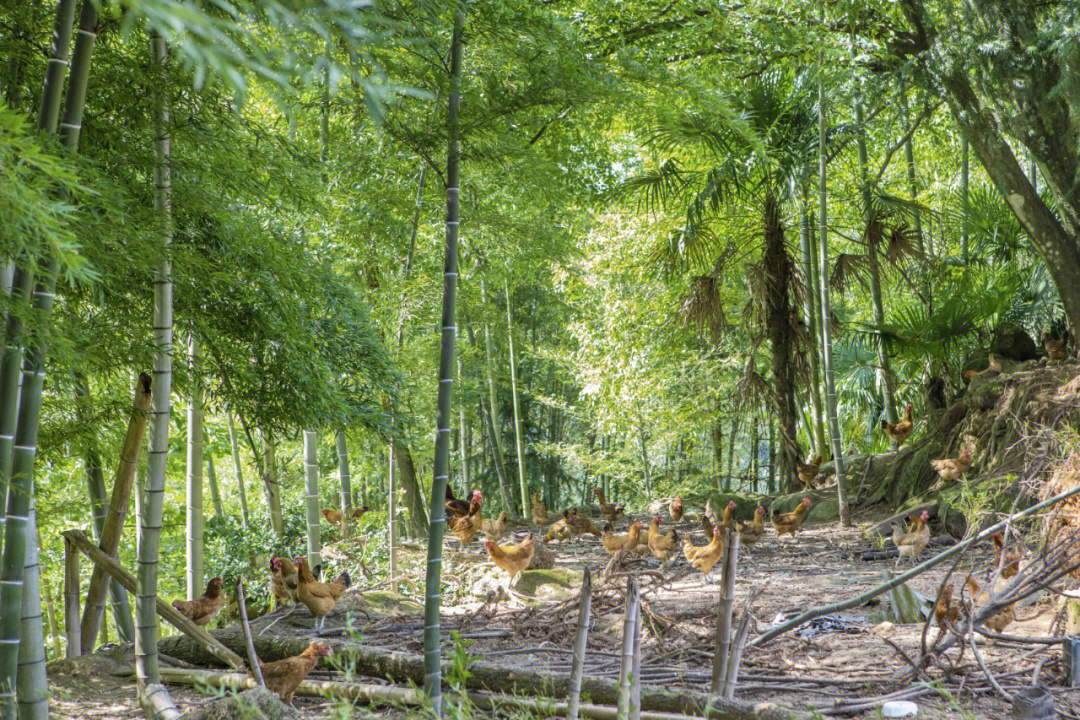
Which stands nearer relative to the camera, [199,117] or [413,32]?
[413,32]

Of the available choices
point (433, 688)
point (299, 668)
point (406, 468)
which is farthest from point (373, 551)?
point (433, 688)

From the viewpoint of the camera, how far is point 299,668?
337cm

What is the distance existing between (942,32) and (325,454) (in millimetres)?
11014

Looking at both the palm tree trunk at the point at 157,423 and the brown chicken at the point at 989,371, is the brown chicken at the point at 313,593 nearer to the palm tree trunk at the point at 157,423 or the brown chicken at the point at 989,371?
the palm tree trunk at the point at 157,423

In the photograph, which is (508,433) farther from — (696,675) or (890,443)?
(696,675)

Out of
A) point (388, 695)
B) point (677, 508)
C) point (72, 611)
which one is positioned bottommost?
point (388, 695)

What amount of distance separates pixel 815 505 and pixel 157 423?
7.03 metres

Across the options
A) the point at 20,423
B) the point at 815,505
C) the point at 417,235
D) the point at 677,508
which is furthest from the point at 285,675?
the point at 815,505

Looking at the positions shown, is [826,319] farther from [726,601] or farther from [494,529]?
[726,601]

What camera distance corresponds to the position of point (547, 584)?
5742mm

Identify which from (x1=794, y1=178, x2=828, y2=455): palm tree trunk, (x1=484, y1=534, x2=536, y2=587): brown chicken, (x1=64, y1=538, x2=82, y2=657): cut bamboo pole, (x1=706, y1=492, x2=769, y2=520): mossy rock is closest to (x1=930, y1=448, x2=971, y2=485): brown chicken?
(x1=794, y1=178, x2=828, y2=455): palm tree trunk

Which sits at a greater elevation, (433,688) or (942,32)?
(942,32)

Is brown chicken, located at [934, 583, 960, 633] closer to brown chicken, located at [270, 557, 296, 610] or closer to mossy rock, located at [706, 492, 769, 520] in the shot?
brown chicken, located at [270, 557, 296, 610]

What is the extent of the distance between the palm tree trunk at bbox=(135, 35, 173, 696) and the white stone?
269cm
